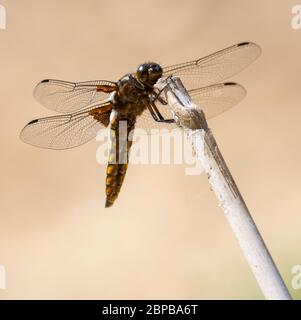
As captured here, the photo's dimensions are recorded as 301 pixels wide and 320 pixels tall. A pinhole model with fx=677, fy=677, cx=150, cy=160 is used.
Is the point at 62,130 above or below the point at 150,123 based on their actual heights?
above

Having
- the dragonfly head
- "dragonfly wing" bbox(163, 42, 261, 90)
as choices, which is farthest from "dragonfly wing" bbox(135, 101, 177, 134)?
"dragonfly wing" bbox(163, 42, 261, 90)

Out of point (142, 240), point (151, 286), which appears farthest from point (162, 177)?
point (151, 286)

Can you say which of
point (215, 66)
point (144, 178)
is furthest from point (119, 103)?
point (144, 178)

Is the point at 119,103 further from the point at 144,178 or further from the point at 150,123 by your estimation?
the point at 144,178

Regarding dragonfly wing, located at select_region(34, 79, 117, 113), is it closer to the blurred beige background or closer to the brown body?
the brown body

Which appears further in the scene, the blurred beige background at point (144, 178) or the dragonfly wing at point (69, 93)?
the blurred beige background at point (144, 178)

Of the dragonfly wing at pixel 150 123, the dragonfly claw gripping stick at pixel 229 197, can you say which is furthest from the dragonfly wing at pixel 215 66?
the dragonfly claw gripping stick at pixel 229 197

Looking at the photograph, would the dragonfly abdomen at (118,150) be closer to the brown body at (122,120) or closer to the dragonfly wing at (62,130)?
the brown body at (122,120)
